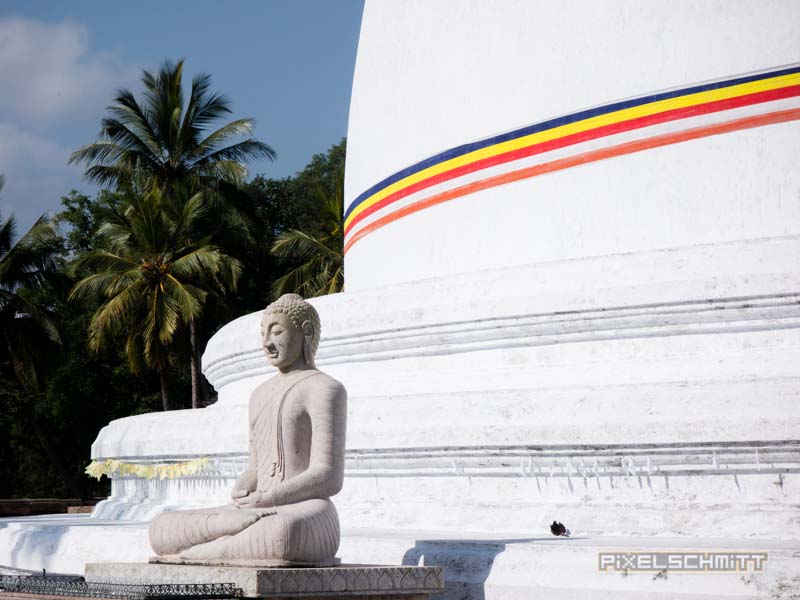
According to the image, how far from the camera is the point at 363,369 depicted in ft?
27.5

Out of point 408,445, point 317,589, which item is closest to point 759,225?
point 408,445

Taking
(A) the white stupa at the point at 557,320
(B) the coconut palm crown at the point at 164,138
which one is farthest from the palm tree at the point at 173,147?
(A) the white stupa at the point at 557,320

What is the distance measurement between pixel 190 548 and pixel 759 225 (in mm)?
4543

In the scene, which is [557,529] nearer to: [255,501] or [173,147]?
[255,501]

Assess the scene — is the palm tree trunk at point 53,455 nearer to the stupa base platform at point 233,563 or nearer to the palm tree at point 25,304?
the palm tree at point 25,304

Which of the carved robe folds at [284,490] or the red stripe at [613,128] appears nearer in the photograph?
the carved robe folds at [284,490]

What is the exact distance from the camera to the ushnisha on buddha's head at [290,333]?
18.2 feet

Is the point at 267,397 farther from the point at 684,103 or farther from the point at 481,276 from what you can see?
the point at 684,103

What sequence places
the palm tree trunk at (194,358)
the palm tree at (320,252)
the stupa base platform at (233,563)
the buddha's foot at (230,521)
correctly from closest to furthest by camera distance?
1. the stupa base platform at (233,563)
2. the buddha's foot at (230,521)
3. the palm tree trunk at (194,358)
4. the palm tree at (320,252)

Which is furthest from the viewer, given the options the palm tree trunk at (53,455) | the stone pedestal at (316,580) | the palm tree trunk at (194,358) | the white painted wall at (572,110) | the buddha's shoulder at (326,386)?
the palm tree trunk at (53,455)

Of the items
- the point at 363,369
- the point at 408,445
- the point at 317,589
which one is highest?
the point at 363,369

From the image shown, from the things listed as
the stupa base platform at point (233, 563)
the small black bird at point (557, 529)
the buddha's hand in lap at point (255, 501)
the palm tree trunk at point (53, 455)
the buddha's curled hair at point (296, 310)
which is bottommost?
the stupa base platform at point (233, 563)

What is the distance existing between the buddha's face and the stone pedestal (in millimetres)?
1080

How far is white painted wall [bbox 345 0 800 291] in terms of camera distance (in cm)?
798
